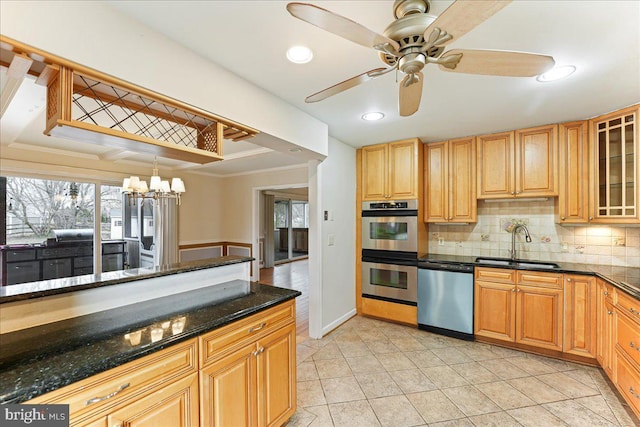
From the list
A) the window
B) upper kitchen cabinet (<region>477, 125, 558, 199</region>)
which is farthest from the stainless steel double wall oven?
the window

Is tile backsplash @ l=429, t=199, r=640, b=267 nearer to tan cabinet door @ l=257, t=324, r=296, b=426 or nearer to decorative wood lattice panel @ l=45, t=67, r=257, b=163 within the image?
tan cabinet door @ l=257, t=324, r=296, b=426

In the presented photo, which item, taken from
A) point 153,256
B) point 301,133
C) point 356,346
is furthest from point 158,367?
point 153,256

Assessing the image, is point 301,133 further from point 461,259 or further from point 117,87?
point 461,259

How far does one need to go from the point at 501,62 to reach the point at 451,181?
7.88 ft

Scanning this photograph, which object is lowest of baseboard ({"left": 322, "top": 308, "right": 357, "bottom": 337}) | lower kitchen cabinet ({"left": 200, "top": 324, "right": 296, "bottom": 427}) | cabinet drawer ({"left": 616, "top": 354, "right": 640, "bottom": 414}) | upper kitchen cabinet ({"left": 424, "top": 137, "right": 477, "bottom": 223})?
baseboard ({"left": 322, "top": 308, "right": 357, "bottom": 337})

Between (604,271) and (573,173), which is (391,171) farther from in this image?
(604,271)

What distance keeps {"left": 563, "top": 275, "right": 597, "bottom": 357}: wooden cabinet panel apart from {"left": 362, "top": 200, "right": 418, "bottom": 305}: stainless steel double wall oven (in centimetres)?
140

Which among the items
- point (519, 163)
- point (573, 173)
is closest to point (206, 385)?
point (519, 163)

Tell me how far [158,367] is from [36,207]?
4.66m

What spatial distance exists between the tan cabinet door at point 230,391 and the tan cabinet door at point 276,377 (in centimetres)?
6

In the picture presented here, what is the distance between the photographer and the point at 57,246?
14.1ft

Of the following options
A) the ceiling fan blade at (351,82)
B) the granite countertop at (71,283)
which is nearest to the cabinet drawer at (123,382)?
the granite countertop at (71,283)

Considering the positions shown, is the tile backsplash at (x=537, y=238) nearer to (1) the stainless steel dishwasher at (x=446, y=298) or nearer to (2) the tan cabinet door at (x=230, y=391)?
(1) the stainless steel dishwasher at (x=446, y=298)

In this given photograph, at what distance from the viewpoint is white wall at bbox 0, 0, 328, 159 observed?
41.7 inches
